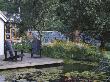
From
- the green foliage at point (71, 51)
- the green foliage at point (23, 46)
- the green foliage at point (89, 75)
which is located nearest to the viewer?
the green foliage at point (89, 75)

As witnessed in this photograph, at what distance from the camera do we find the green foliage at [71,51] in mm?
24094

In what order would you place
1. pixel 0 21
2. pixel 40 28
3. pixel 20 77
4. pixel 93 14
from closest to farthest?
pixel 20 77 < pixel 0 21 < pixel 93 14 < pixel 40 28

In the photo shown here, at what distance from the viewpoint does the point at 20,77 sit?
1747cm

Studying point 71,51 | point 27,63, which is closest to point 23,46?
point 71,51

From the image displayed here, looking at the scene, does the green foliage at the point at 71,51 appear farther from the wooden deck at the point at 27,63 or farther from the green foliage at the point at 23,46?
the green foliage at the point at 23,46

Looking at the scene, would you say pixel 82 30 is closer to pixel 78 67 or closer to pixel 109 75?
pixel 78 67

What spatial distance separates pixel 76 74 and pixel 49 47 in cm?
718

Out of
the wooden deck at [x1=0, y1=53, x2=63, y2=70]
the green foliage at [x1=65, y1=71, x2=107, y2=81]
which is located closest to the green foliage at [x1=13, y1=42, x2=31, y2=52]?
the wooden deck at [x1=0, y1=53, x2=63, y2=70]

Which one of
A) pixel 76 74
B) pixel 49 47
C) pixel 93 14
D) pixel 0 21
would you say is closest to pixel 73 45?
pixel 49 47

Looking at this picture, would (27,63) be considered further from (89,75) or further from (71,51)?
(71,51)

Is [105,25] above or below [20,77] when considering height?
above

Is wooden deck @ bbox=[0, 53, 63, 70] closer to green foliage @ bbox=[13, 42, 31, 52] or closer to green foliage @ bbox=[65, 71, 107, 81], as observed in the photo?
green foliage @ bbox=[65, 71, 107, 81]

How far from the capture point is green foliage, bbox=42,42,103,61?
2409 centimetres

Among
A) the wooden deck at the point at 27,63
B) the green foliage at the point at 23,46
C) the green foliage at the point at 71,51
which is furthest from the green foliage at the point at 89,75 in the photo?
the green foliage at the point at 23,46
